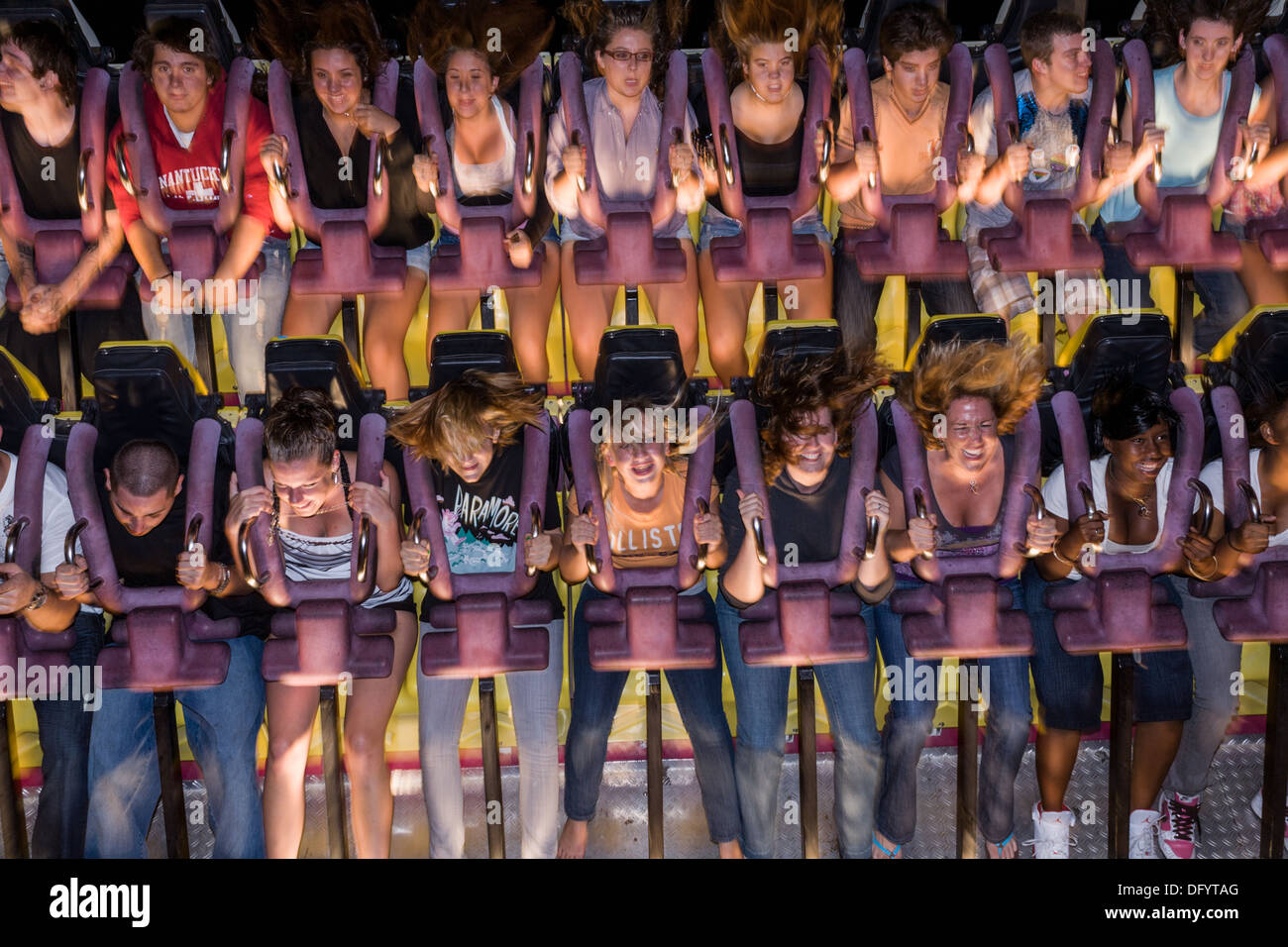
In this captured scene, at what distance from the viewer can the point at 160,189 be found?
10.5ft

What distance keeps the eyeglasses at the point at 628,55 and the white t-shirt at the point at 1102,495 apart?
55.9 inches

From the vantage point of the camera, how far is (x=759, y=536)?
2.76 metres

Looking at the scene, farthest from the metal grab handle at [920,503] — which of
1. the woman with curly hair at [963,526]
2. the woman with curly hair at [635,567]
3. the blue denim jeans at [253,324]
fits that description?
the blue denim jeans at [253,324]

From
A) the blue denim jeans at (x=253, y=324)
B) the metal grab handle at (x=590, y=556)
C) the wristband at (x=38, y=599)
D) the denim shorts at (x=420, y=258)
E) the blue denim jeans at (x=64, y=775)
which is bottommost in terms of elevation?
the blue denim jeans at (x=64, y=775)

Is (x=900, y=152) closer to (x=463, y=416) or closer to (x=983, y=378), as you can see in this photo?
(x=983, y=378)

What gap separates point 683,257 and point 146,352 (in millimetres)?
1297

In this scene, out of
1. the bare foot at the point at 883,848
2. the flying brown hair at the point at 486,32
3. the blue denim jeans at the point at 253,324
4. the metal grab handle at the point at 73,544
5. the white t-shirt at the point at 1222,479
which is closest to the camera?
the metal grab handle at the point at 73,544

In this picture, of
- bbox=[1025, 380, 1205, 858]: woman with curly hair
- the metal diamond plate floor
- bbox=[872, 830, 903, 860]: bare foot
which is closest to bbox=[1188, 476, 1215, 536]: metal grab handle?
bbox=[1025, 380, 1205, 858]: woman with curly hair

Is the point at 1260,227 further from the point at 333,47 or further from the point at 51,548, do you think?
the point at 51,548

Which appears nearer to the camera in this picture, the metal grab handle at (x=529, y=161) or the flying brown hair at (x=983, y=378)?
the flying brown hair at (x=983, y=378)

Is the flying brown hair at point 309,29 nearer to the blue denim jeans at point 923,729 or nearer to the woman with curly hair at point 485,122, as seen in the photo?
the woman with curly hair at point 485,122

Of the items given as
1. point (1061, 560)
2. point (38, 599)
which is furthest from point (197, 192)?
point (1061, 560)

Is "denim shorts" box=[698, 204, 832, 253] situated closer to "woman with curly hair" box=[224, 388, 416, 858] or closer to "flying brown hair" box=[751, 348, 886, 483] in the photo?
"flying brown hair" box=[751, 348, 886, 483]

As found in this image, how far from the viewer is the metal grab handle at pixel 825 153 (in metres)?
3.13
